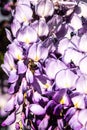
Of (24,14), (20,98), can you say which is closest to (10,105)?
(20,98)

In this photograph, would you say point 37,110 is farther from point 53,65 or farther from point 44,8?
point 44,8

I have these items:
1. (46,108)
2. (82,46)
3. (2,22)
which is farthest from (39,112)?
(2,22)

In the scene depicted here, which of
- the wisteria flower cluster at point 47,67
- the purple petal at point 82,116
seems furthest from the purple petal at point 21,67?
the purple petal at point 82,116

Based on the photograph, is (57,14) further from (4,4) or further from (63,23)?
(4,4)

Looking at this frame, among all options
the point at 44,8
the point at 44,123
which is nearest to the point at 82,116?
the point at 44,123

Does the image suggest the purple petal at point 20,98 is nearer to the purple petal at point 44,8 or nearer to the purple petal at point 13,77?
the purple petal at point 13,77

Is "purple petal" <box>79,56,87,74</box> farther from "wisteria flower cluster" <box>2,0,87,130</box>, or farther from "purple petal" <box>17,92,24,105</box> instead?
"purple petal" <box>17,92,24,105</box>

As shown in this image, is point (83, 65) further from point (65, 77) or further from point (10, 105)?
point (10, 105)

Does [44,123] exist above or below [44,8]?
below

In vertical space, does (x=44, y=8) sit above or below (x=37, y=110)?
above
